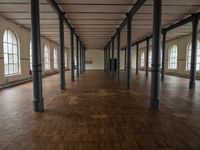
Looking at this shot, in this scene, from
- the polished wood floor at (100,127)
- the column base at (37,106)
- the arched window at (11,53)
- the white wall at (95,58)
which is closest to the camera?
→ the polished wood floor at (100,127)

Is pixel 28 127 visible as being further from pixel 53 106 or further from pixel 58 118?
pixel 53 106

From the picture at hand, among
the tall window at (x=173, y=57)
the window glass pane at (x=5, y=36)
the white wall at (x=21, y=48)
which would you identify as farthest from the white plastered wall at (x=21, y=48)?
the tall window at (x=173, y=57)

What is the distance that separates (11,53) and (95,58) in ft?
78.5

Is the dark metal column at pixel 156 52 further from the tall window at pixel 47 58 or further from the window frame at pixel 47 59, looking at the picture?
the tall window at pixel 47 58

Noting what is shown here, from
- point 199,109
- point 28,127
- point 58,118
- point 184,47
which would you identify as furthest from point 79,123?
point 184,47

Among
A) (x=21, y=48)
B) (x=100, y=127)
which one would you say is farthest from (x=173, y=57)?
(x=100, y=127)

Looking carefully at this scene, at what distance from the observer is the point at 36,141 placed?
3.22 m

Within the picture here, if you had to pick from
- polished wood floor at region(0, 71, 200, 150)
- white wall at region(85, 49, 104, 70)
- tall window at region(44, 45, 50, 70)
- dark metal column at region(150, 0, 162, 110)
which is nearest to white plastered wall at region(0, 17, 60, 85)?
polished wood floor at region(0, 71, 200, 150)

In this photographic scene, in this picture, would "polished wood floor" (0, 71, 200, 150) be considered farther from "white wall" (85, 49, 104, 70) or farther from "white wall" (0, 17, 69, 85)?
"white wall" (85, 49, 104, 70)

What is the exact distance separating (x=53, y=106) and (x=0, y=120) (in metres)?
1.69

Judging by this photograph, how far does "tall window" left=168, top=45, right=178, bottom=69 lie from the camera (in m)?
20.4

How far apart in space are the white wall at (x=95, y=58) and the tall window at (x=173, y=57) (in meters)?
15.4

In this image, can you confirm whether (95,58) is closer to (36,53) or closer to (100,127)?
(36,53)

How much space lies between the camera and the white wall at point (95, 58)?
34625 mm
